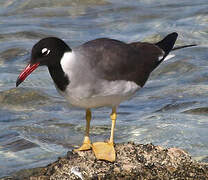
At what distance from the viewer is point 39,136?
9.15 m

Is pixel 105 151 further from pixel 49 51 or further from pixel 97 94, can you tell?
pixel 49 51

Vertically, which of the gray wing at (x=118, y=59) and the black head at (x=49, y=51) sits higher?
the black head at (x=49, y=51)

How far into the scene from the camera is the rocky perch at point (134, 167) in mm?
6035

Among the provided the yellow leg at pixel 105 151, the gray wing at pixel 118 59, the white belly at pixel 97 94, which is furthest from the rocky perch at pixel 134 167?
the gray wing at pixel 118 59

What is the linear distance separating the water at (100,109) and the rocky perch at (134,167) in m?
1.61

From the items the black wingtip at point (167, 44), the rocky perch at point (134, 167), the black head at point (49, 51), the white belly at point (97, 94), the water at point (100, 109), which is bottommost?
the water at point (100, 109)

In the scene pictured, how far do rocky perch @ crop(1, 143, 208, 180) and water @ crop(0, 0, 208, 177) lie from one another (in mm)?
1607

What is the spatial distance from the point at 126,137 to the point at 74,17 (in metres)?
7.78

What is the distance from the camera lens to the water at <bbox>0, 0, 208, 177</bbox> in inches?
342

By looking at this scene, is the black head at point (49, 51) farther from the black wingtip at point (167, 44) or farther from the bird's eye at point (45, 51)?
the black wingtip at point (167, 44)

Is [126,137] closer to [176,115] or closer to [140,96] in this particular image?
[176,115]

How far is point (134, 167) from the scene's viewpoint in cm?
607

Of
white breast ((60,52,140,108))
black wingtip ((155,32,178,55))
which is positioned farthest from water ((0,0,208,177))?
white breast ((60,52,140,108))

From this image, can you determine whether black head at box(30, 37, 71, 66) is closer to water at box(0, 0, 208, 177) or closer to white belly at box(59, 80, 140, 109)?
white belly at box(59, 80, 140, 109)
